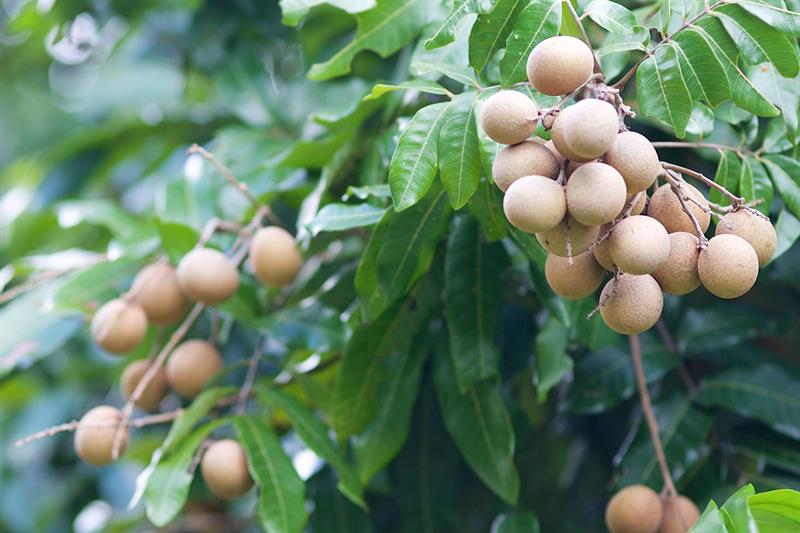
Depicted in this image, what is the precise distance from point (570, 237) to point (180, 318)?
2.15 feet

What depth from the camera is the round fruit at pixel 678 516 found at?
87cm

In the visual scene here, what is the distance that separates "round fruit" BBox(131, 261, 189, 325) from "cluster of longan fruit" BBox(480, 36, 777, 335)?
1.84ft

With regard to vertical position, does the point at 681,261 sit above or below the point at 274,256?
above

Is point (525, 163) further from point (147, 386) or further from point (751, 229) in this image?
point (147, 386)

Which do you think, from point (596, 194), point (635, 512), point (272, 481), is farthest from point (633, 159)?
point (272, 481)

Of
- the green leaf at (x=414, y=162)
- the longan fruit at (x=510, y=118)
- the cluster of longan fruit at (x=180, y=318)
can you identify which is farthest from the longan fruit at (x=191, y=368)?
the longan fruit at (x=510, y=118)

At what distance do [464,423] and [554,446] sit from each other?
371mm

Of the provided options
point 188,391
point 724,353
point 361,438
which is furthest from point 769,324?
point 188,391

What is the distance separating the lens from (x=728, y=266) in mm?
642

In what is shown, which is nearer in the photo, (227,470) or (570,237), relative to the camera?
(570,237)

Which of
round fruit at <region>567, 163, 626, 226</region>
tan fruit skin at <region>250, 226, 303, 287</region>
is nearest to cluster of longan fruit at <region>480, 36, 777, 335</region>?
round fruit at <region>567, 163, 626, 226</region>

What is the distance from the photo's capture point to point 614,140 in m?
0.62

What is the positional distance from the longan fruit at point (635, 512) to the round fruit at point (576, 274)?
31cm

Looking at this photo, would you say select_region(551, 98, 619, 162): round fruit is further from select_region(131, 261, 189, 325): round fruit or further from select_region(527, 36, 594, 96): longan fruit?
select_region(131, 261, 189, 325): round fruit
